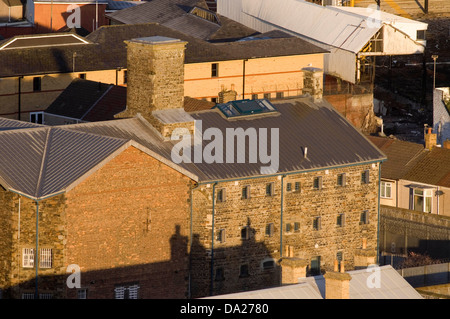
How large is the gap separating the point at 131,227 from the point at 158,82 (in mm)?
8139

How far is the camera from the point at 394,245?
85875 mm

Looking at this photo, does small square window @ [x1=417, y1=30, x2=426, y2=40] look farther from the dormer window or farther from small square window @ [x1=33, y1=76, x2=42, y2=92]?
small square window @ [x1=33, y1=76, x2=42, y2=92]

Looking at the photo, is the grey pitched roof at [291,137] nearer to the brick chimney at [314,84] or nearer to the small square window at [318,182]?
the brick chimney at [314,84]

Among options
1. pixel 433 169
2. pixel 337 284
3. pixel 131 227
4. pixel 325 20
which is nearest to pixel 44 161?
pixel 131 227

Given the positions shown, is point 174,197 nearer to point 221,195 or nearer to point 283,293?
point 221,195

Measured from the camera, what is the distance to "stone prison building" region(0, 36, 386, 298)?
6656 cm

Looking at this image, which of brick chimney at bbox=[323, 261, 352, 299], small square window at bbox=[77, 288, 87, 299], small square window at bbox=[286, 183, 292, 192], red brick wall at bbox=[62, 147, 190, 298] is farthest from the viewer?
small square window at bbox=[286, 183, 292, 192]

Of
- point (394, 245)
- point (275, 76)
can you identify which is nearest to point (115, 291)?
point (394, 245)

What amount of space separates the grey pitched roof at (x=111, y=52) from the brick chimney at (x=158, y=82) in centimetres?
2356

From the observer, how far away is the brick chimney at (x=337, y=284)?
55.2m

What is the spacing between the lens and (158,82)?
7294 centimetres

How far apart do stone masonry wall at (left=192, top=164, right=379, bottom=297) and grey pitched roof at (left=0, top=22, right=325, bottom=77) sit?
27.4 m

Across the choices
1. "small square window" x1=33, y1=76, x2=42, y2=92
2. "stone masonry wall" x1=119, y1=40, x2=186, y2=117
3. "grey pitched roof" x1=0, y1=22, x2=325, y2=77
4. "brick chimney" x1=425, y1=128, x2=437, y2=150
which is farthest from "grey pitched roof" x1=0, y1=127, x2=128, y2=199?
"brick chimney" x1=425, y1=128, x2=437, y2=150
